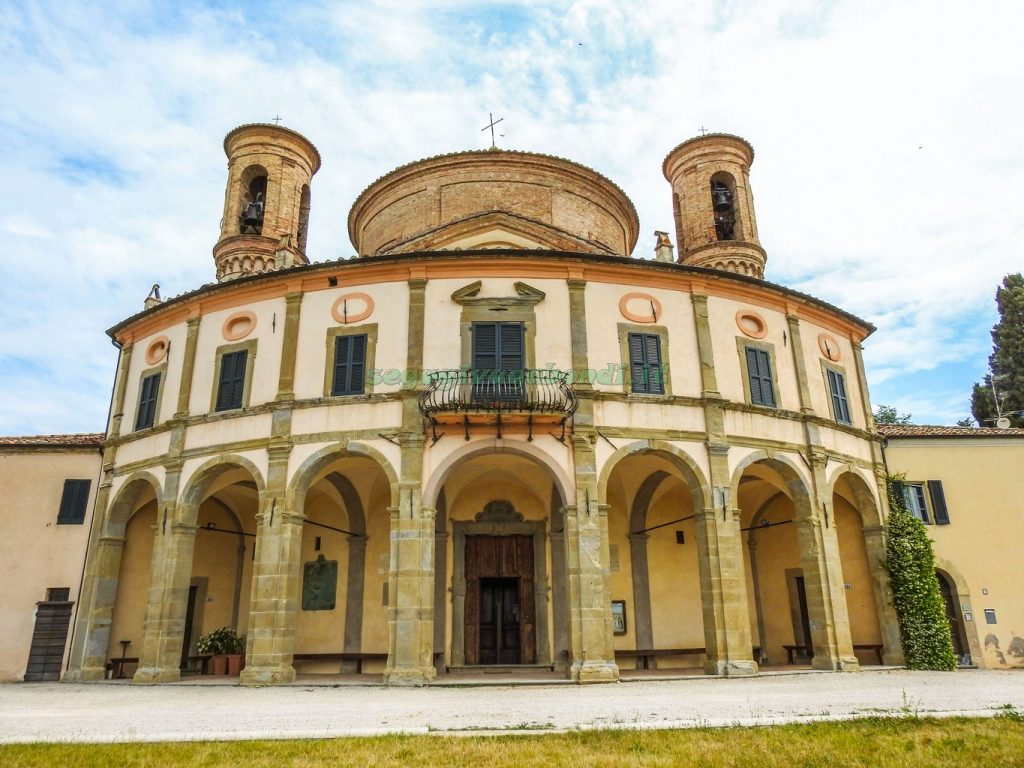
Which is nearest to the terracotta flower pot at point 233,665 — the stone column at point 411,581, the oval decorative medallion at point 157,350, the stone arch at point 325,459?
the stone arch at point 325,459

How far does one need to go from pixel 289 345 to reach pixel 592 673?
9311 mm

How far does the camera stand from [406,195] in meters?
22.7

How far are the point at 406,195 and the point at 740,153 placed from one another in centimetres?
1110

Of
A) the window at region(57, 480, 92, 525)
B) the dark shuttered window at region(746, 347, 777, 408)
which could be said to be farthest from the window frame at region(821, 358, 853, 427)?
the window at region(57, 480, 92, 525)

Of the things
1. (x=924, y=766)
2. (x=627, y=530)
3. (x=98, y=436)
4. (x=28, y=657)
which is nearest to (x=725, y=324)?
(x=627, y=530)

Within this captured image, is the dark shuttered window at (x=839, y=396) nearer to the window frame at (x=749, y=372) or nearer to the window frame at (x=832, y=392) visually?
the window frame at (x=832, y=392)

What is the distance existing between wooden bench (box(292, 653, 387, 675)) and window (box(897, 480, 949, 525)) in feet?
44.9

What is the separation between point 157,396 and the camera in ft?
60.0

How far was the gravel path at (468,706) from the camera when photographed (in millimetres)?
8250

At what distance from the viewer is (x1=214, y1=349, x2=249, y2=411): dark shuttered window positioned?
55.7 feet

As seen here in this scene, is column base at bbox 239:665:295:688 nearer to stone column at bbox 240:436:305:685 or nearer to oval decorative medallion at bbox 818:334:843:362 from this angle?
stone column at bbox 240:436:305:685

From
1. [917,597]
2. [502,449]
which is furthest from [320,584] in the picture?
[917,597]

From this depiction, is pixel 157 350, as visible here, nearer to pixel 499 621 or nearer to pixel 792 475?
pixel 499 621

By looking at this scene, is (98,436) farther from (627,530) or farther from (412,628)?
(627,530)
